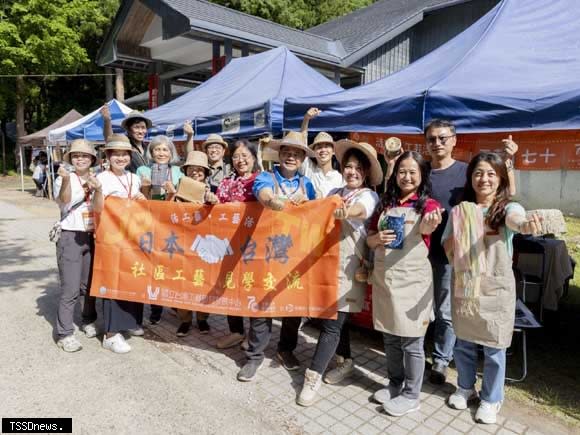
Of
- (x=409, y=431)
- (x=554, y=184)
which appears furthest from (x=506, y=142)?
(x=554, y=184)

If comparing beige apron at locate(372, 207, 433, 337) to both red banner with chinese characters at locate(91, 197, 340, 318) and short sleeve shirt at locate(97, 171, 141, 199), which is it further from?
short sleeve shirt at locate(97, 171, 141, 199)

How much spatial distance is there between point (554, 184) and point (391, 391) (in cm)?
1072

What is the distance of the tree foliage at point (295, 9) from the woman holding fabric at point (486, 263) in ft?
68.1

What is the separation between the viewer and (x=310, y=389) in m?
3.07

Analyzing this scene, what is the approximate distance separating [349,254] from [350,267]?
94 mm

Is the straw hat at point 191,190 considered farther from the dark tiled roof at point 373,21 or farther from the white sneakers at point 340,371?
the dark tiled roof at point 373,21

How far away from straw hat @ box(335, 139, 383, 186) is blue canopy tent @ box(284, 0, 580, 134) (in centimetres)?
74

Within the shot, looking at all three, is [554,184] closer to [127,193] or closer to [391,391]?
[391,391]

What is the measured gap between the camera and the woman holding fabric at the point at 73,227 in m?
3.61

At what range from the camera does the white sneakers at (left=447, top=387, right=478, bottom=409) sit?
9.73 feet

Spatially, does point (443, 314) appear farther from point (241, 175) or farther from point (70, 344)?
point (70, 344)

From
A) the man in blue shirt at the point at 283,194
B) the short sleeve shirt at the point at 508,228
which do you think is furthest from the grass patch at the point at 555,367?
the man in blue shirt at the point at 283,194

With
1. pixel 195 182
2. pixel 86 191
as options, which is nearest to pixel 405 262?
pixel 195 182

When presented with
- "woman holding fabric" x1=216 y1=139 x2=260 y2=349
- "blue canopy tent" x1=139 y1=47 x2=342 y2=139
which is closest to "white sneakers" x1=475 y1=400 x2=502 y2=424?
"woman holding fabric" x1=216 y1=139 x2=260 y2=349
